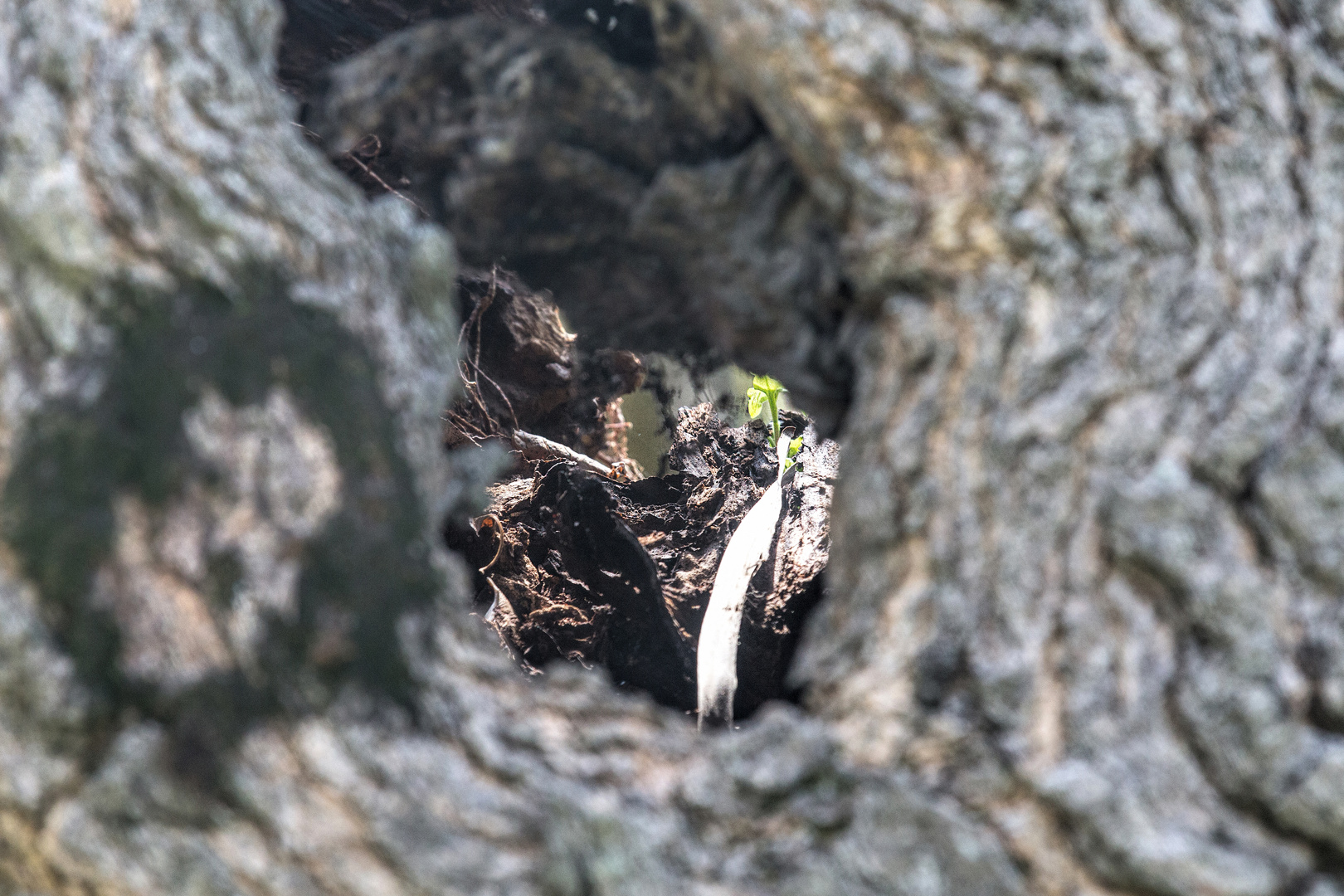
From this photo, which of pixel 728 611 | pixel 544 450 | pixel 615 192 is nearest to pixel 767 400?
pixel 544 450

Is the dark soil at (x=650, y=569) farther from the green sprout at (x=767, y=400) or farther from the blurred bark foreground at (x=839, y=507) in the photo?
the blurred bark foreground at (x=839, y=507)

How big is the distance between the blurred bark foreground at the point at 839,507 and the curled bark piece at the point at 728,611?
0.70 metres

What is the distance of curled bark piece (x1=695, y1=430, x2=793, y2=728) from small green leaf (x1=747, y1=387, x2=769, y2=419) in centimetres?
Answer: 28

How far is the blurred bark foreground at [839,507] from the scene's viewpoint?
0.62m

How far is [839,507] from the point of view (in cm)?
82

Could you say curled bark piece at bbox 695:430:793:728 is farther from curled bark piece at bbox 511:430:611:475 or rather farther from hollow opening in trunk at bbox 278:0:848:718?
curled bark piece at bbox 511:430:611:475

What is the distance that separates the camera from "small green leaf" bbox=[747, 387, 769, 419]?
2088 mm

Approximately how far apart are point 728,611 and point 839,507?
76cm

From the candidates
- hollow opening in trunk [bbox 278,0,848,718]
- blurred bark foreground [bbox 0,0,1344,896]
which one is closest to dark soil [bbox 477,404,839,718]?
hollow opening in trunk [bbox 278,0,848,718]

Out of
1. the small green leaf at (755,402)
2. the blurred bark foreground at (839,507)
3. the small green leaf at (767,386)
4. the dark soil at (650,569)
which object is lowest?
the dark soil at (650,569)

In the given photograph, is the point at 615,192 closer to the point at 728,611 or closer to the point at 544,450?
the point at 728,611

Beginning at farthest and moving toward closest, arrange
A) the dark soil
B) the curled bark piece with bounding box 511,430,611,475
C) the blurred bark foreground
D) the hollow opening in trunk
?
→ the curled bark piece with bounding box 511,430,611,475, the dark soil, the hollow opening in trunk, the blurred bark foreground

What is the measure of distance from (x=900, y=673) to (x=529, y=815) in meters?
0.31

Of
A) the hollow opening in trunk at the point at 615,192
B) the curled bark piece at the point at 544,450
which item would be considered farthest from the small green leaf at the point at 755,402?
the hollow opening in trunk at the point at 615,192
